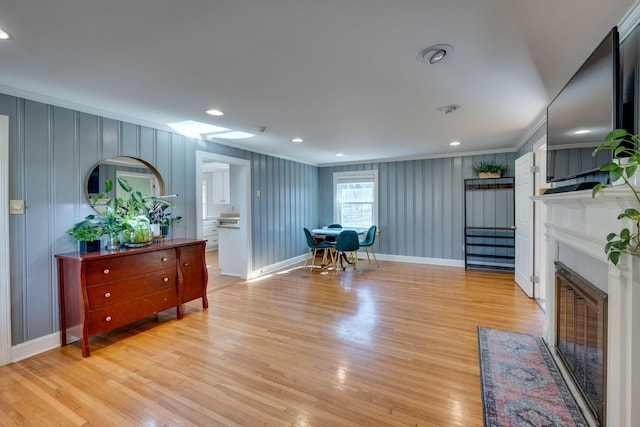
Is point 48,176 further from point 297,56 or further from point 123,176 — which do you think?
point 297,56

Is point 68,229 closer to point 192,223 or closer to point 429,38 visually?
point 192,223

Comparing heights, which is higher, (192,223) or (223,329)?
(192,223)

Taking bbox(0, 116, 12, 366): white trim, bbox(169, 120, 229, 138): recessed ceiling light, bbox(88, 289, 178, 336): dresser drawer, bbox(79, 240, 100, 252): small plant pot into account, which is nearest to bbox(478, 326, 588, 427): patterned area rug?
bbox(88, 289, 178, 336): dresser drawer

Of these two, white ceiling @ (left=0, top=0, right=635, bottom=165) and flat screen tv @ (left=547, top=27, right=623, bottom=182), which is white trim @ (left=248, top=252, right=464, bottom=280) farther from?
flat screen tv @ (left=547, top=27, right=623, bottom=182)

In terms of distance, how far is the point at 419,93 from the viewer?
267cm

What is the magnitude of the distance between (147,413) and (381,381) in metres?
1.55

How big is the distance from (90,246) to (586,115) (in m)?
4.10

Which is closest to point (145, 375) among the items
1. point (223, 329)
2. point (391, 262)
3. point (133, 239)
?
point (223, 329)

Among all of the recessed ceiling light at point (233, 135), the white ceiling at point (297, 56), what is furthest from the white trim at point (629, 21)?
the recessed ceiling light at point (233, 135)

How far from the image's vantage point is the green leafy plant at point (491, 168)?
536 centimetres

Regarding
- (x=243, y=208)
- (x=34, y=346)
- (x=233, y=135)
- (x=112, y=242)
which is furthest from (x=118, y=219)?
(x=243, y=208)

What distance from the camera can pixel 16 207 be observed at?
2537mm

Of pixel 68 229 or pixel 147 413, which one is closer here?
pixel 147 413

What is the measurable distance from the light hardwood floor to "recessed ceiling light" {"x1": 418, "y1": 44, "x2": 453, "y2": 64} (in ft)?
7.45
